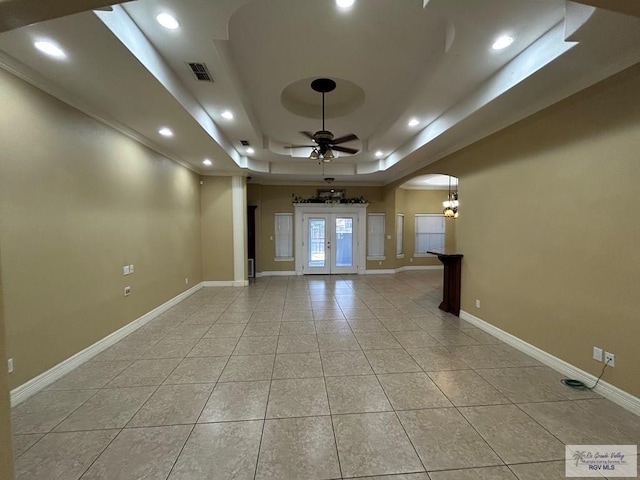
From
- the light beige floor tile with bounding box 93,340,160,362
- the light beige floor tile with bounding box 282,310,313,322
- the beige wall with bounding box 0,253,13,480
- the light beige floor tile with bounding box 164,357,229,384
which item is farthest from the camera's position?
the light beige floor tile with bounding box 282,310,313,322

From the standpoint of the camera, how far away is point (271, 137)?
205 inches

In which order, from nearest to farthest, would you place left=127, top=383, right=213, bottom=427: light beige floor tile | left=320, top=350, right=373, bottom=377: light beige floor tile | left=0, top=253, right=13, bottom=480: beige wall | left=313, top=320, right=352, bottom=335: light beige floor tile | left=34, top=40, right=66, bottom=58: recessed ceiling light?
left=0, top=253, right=13, bottom=480: beige wall → left=34, top=40, right=66, bottom=58: recessed ceiling light → left=127, top=383, right=213, bottom=427: light beige floor tile → left=320, top=350, right=373, bottom=377: light beige floor tile → left=313, top=320, right=352, bottom=335: light beige floor tile

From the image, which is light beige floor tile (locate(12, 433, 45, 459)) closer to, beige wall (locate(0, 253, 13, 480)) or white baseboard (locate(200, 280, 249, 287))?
beige wall (locate(0, 253, 13, 480))

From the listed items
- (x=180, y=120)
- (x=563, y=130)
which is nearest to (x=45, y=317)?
(x=180, y=120)

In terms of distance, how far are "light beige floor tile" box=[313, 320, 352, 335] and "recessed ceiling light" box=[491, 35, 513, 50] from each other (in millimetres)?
3594

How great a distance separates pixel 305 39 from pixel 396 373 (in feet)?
11.1

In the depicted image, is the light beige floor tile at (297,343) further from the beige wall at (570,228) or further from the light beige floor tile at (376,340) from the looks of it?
the beige wall at (570,228)

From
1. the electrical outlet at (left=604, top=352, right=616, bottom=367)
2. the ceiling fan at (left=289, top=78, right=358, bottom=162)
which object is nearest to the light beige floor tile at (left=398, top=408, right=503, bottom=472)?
the electrical outlet at (left=604, top=352, right=616, bottom=367)

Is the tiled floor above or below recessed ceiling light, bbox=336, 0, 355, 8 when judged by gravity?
below

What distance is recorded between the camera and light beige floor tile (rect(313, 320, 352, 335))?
3.89 m

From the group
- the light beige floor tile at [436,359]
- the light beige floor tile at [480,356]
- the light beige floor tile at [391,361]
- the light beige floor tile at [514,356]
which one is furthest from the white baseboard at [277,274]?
the light beige floor tile at [514,356]

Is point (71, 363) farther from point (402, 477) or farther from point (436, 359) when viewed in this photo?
point (436, 359)

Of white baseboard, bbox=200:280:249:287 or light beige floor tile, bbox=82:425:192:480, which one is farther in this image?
white baseboard, bbox=200:280:249:287

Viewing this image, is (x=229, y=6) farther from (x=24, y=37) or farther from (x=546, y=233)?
(x=546, y=233)
